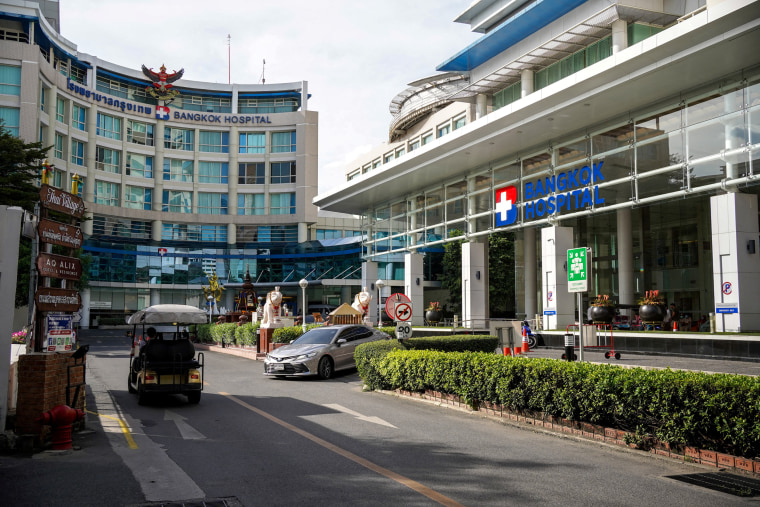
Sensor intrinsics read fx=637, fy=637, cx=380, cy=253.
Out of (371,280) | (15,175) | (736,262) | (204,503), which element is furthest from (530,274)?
(204,503)

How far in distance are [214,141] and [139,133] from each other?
817cm

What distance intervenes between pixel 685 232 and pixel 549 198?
613 inches

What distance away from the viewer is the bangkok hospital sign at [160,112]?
64562 millimetres

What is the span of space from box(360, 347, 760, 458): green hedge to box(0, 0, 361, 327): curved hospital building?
51.7m

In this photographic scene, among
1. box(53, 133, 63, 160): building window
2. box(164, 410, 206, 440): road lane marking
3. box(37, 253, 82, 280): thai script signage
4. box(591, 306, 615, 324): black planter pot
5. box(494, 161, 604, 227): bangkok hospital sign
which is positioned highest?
box(53, 133, 63, 160): building window

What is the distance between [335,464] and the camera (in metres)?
7.74

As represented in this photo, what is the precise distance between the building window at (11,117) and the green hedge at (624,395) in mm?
51614

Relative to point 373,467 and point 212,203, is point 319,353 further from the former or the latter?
point 212,203

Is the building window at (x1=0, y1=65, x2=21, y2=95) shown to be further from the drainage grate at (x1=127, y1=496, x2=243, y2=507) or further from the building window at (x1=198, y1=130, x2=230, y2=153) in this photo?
the drainage grate at (x1=127, y1=496, x2=243, y2=507)

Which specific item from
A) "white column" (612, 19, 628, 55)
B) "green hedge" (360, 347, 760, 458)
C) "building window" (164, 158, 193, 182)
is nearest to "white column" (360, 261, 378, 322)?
"white column" (612, 19, 628, 55)

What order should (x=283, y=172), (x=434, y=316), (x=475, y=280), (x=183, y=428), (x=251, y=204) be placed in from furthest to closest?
1. (x=283, y=172)
2. (x=251, y=204)
3. (x=434, y=316)
4. (x=475, y=280)
5. (x=183, y=428)

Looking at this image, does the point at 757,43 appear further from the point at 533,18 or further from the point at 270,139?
the point at 270,139

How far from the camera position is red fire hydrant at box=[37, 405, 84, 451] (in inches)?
339

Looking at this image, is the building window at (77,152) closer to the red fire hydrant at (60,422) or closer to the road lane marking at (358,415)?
the road lane marking at (358,415)
